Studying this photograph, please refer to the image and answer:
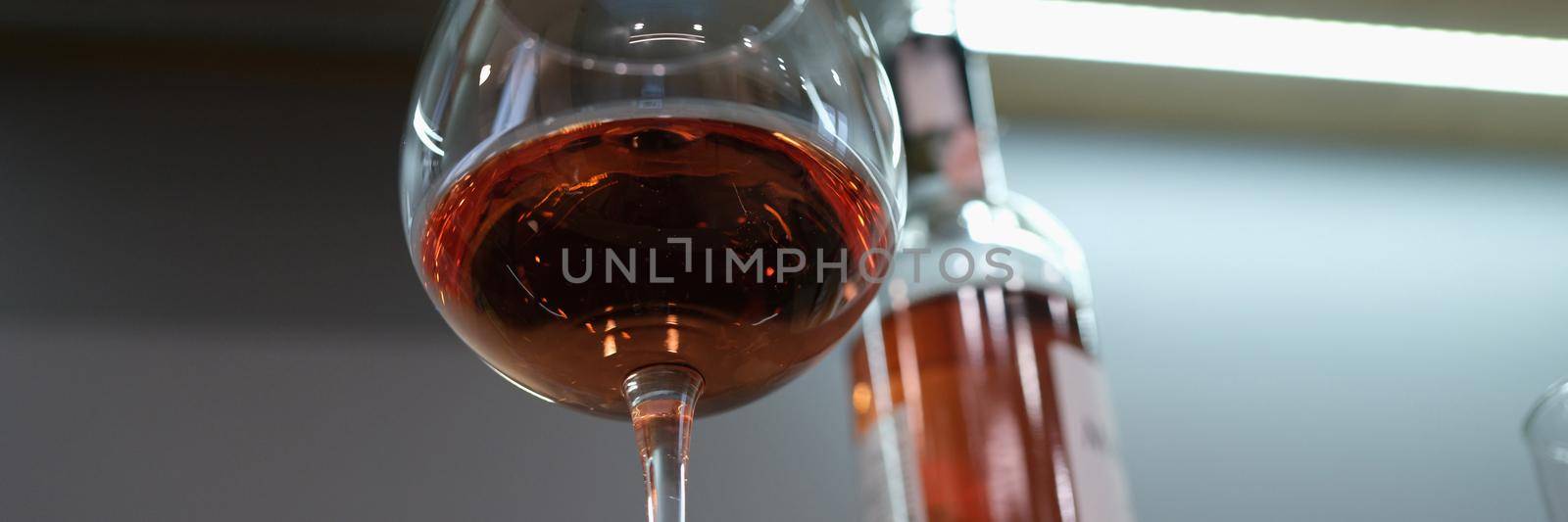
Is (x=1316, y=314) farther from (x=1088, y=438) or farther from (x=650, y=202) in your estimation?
(x=650, y=202)

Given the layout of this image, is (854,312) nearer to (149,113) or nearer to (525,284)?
(525,284)

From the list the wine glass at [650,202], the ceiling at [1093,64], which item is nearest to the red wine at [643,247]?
the wine glass at [650,202]

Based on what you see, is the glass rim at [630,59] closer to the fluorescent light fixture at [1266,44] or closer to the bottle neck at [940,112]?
the bottle neck at [940,112]

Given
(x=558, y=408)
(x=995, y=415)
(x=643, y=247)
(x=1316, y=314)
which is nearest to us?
(x=643, y=247)

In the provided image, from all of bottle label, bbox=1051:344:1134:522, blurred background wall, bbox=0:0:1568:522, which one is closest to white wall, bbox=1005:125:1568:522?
blurred background wall, bbox=0:0:1568:522

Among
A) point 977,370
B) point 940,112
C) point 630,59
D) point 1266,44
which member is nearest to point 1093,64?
point 1266,44

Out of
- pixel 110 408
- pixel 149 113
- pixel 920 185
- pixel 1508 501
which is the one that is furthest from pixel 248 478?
pixel 1508 501
